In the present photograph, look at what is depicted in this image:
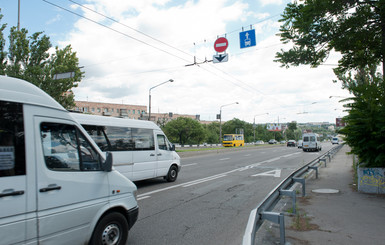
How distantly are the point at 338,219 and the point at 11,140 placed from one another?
5832 millimetres

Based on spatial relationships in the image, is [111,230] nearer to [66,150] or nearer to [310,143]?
[66,150]

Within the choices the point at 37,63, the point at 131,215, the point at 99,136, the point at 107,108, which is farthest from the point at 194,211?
the point at 107,108

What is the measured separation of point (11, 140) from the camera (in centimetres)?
274

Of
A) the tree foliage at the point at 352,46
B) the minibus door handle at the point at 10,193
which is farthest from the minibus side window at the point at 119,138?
the tree foliage at the point at 352,46

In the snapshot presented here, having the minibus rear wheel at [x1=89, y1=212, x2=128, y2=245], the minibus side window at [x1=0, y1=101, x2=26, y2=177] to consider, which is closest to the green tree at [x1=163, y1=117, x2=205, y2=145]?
the minibus rear wheel at [x1=89, y1=212, x2=128, y2=245]

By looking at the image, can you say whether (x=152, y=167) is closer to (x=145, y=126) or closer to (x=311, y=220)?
(x=145, y=126)

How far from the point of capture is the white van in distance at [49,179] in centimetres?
267

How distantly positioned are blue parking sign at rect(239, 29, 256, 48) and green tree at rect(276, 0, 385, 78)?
258cm

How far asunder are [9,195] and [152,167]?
6.82m

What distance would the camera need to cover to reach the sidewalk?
4.41 m

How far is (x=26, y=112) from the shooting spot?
9.55ft

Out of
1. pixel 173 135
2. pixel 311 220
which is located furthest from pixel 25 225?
pixel 173 135

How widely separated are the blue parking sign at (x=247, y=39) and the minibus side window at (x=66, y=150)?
1030cm

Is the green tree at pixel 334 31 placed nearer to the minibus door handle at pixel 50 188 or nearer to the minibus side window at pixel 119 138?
the minibus side window at pixel 119 138
